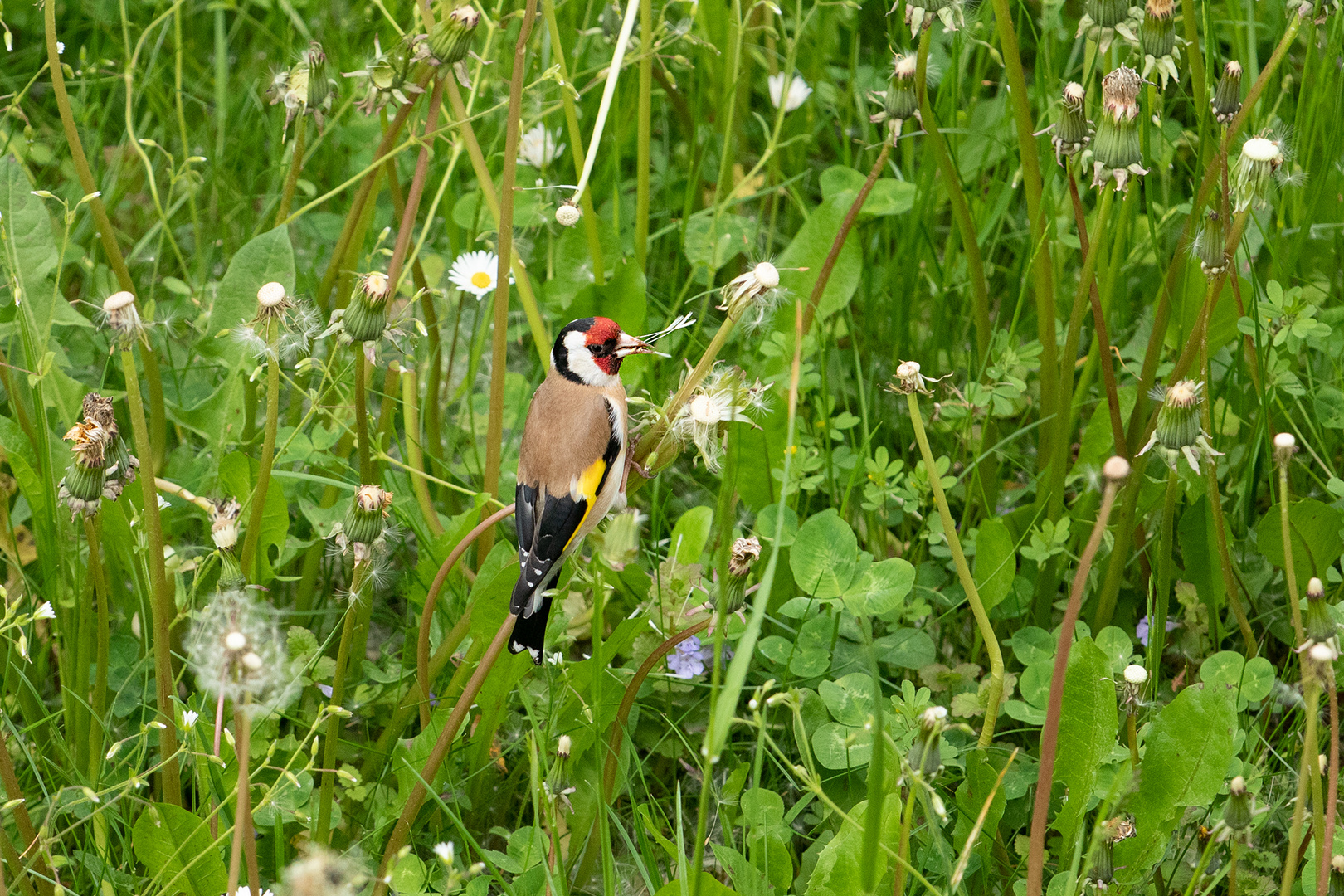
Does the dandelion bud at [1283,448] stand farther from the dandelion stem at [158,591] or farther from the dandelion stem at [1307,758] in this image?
the dandelion stem at [158,591]

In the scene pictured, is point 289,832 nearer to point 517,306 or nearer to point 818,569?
point 818,569

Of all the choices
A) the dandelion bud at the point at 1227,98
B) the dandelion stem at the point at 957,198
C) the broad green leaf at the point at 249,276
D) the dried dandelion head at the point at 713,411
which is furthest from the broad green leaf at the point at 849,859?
the broad green leaf at the point at 249,276

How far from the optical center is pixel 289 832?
8.14 ft

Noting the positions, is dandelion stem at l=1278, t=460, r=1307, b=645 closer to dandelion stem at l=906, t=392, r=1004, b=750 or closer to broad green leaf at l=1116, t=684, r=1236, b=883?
broad green leaf at l=1116, t=684, r=1236, b=883

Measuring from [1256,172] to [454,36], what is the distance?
1252mm

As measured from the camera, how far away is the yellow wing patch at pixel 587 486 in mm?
2312

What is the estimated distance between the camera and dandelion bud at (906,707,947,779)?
1566mm

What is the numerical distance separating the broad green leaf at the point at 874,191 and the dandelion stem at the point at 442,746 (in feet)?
5.59

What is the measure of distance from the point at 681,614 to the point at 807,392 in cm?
101

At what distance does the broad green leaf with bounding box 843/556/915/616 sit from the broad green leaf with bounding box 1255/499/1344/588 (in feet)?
2.23

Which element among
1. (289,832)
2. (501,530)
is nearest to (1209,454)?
(501,530)

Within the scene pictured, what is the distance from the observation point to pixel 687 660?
8.73ft

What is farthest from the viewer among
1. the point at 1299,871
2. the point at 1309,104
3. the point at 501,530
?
the point at 1309,104

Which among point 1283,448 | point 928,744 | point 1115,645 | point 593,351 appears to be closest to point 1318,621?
point 1283,448
